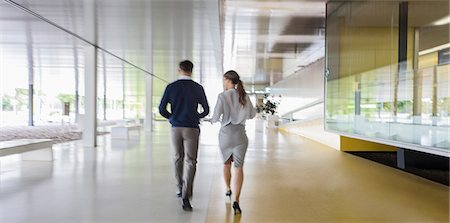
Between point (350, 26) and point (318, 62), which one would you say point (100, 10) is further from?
point (318, 62)

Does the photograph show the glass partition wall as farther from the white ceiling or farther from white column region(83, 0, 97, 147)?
white column region(83, 0, 97, 147)

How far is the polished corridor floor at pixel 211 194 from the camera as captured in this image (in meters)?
3.66

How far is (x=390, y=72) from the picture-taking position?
7.21 metres

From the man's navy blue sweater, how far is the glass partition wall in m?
3.32

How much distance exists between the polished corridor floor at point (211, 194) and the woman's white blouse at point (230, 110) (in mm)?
954

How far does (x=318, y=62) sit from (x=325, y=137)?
860cm

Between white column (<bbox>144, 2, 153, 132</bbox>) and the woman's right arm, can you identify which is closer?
the woman's right arm

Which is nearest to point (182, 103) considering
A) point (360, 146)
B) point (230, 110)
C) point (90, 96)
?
point (230, 110)

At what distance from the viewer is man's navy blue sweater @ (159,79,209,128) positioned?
3.93m

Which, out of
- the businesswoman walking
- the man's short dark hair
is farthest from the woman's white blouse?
the man's short dark hair

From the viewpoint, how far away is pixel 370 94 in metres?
8.15

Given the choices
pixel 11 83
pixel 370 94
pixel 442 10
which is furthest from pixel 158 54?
pixel 11 83

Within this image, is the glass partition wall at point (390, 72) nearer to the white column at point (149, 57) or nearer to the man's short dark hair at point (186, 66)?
the man's short dark hair at point (186, 66)

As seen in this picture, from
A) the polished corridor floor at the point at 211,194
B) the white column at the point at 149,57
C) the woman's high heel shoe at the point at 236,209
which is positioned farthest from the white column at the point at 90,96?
the woman's high heel shoe at the point at 236,209
